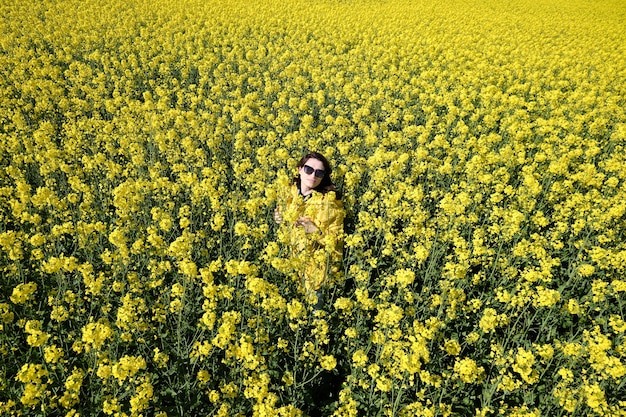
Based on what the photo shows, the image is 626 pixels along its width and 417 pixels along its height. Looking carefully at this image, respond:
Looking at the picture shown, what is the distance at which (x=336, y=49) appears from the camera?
48.2ft

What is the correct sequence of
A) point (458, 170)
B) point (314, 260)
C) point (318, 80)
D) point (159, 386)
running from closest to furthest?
point (159, 386)
point (314, 260)
point (458, 170)
point (318, 80)

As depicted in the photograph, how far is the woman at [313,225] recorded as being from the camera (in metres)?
4.20

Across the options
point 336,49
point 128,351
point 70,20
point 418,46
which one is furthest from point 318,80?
point 70,20

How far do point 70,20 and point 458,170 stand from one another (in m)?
14.6

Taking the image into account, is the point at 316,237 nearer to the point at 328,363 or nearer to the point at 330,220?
the point at 330,220

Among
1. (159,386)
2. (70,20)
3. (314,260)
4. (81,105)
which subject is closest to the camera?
(159,386)

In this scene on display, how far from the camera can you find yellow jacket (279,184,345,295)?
418 centimetres

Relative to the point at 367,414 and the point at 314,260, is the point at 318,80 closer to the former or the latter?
the point at 314,260

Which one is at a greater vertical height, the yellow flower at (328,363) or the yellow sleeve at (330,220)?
the yellow sleeve at (330,220)

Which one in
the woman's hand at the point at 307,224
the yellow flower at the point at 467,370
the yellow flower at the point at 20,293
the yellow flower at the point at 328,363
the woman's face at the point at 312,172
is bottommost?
the yellow flower at the point at 328,363

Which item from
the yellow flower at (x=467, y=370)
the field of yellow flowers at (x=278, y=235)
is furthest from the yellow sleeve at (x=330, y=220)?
the yellow flower at (x=467, y=370)

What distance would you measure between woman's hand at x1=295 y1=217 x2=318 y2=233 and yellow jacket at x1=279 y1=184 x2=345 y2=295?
0.12 ft

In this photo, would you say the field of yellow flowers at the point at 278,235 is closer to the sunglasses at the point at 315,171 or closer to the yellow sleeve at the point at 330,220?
the yellow sleeve at the point at 330,220

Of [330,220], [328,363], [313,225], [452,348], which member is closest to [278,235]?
[313,225]
